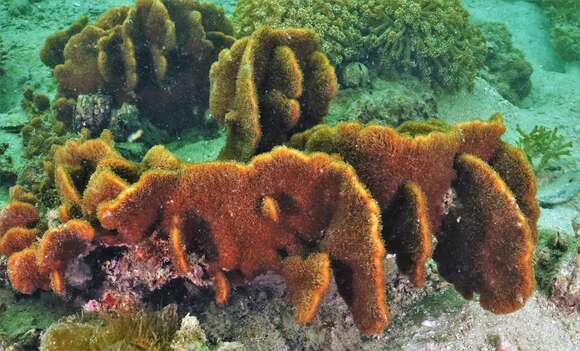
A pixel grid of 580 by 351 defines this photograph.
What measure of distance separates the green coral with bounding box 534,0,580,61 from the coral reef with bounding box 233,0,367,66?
8381mm

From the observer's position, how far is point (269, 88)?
3.39 metres

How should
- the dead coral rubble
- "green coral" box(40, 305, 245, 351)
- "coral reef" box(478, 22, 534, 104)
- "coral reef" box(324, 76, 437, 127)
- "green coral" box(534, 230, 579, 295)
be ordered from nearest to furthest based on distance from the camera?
"green coral" box(40, 305, 245, 351), the dead coral rubble, "green coral" box(534, 230, 579, 295), "coral reef" box(324, 76, 437, 127), "coral reef" box(478, 22, 534, 104)

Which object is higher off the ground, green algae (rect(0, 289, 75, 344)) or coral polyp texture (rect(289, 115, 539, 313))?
coral polyp texture (rect(289, 115, 539, 313))

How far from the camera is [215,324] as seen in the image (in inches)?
115

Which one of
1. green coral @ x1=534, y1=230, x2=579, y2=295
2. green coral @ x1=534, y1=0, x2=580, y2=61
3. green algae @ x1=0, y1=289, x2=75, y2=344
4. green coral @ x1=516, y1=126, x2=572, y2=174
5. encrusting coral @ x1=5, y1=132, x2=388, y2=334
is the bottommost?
green coral @ x1=534, y1=0, x2=580, y2=61

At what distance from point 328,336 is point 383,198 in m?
0.96

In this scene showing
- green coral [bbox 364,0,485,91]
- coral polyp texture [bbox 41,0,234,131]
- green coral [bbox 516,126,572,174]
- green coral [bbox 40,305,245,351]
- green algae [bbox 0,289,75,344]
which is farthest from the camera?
green coral [bbox 364,0,485,91]

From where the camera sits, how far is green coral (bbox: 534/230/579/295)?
3.41 m

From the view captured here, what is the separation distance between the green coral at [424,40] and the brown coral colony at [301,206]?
420 cm

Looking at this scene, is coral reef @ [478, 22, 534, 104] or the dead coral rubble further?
coral reef @ [478, 22, 534, 104]

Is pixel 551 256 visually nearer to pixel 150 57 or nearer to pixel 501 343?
pixel 501 343

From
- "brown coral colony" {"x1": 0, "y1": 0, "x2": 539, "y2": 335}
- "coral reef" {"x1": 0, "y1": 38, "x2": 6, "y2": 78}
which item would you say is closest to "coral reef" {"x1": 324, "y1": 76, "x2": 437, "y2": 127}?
"brown coral colony" {"x1": 0, "y1": 0, "x2": 539, "y2": 335}

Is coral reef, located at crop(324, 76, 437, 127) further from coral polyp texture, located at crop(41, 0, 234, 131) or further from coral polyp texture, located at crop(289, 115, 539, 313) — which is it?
→ coral polyp texture, located at crop(289, 115, 539, 313)

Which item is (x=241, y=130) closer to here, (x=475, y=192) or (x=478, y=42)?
(x=475, y=192)
